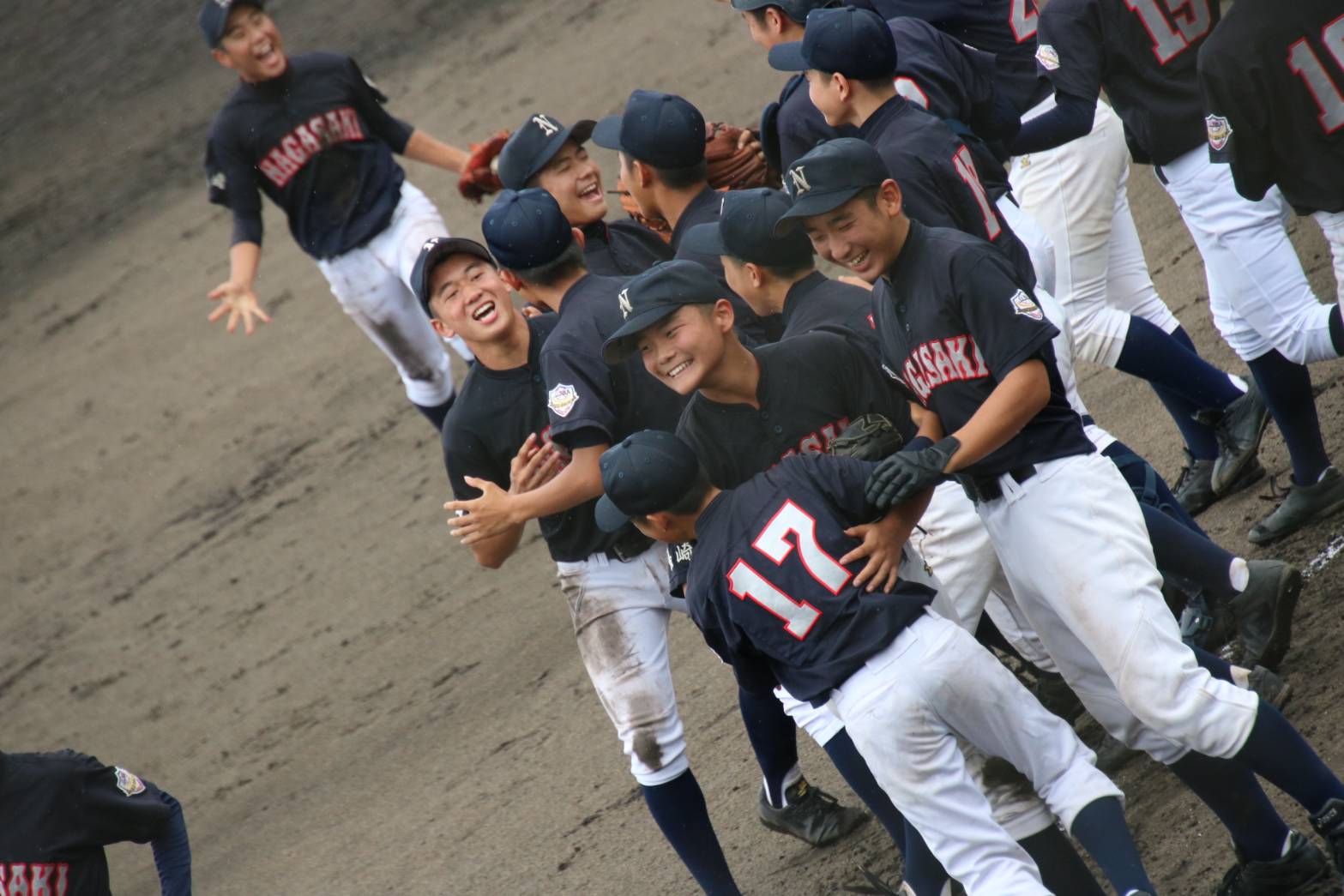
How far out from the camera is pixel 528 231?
3.25 m

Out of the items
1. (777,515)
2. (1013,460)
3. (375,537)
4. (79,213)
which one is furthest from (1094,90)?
(79,213)

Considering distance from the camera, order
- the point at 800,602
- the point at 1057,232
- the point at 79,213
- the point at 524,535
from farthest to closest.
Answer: the point at 79,213 → the point at 524,535 → the point at 1057,232 → the point at 800,602

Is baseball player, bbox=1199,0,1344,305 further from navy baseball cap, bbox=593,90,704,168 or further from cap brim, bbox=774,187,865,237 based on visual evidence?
navy baseball cap, bbox=593,90,704,168

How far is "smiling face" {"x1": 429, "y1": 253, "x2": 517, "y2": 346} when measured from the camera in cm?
333

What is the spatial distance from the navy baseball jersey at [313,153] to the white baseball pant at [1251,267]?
10.0 ft

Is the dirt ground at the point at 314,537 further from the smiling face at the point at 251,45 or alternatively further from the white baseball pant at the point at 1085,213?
the smiling face at the point at 251,45

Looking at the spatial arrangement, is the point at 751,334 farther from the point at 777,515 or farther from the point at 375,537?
the point at 375,537

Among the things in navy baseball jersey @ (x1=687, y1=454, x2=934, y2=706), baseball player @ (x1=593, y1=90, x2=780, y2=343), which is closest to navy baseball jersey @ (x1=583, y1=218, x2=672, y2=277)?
baseball player @ (x1=593, y1=90, x2=780, y2=343)

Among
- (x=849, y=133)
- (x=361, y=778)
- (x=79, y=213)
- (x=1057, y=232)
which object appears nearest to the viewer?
(x=849, y=133)

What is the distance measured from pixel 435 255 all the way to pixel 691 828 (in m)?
1.46

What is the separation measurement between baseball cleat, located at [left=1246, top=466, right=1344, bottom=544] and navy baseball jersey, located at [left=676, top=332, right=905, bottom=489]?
4.48 ft

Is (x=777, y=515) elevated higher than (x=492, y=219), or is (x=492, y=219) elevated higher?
(x=492, y=219)

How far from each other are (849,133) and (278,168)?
285cm

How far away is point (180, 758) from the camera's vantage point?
548 cm
